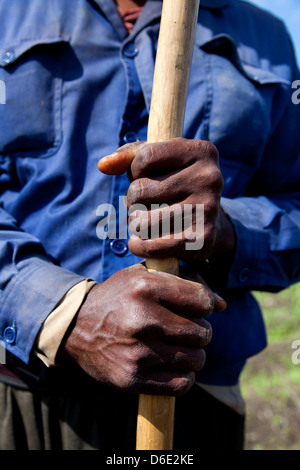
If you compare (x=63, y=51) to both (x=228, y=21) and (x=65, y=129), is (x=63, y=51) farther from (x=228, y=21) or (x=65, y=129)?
(x=228, y=21)

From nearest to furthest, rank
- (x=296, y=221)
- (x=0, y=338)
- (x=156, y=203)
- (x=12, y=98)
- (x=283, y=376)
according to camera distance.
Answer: (x=156, y=203), (x=0, y=338), (x=12, y=98), (x=296, y=221), (x=283, y=376)

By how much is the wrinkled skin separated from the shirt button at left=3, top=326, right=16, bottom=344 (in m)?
0.29

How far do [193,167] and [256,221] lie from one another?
51 cm

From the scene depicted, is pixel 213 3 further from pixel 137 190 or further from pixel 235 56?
pixel 137 190

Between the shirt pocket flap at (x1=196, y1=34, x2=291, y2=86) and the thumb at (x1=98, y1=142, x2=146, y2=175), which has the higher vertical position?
the shirt pocket flap at (x1=196, y1=34, x2=291, y2=86)

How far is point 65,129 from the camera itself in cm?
141

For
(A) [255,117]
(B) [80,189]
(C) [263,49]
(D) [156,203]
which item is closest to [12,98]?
(B) [80,189]

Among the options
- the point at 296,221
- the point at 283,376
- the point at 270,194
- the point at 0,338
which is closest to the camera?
the point at 0,338

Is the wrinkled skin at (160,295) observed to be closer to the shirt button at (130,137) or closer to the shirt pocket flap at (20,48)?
the shirt button at (130,137)

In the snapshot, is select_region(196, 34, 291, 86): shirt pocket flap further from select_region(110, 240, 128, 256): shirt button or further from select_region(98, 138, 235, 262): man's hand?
select_region(110, 240, 128, 256): shirt button

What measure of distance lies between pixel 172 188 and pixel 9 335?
0.63 m

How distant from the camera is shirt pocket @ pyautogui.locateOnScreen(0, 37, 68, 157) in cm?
140

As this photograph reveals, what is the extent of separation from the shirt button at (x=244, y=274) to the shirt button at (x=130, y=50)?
760 mm

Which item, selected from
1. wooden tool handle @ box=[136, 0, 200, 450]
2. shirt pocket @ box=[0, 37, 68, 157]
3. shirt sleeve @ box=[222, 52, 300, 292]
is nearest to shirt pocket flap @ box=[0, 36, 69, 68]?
shirt pocket @ box=[0, 37, 68, 157]
